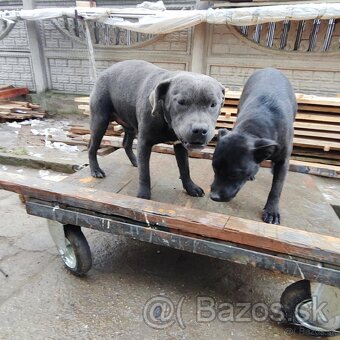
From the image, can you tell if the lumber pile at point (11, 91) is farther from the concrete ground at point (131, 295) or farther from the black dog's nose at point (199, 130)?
the black dog's nose at point (199, 130)

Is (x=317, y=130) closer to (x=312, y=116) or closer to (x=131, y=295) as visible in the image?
(x=312, y=116)

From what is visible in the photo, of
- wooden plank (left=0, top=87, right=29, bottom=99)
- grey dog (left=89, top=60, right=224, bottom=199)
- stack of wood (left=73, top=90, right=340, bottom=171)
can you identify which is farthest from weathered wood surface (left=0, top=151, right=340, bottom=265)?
wooden plank (left=0, top=87, right=29, bottom=99)

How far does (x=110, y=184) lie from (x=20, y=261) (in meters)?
1.13

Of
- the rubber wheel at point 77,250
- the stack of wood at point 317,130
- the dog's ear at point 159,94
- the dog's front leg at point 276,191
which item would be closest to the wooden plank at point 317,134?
the stack of wood at point 317,130

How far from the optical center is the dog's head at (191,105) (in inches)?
76.5

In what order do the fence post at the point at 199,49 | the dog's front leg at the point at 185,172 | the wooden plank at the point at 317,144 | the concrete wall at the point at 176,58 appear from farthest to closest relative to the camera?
the fence post at the point at 199,49
the concrete wall at the point at 176,58
the wooden plank at the point at 317,144
the dog's front leg at the point at 185,172

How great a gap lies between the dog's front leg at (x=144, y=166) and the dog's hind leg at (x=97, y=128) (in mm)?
649

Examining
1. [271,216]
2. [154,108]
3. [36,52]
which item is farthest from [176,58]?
[271,216]

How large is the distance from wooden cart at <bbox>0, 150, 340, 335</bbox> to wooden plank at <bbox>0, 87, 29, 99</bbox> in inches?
288

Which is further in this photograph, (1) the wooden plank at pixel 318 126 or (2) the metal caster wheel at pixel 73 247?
(1) the wooden plank at pixel 318 126

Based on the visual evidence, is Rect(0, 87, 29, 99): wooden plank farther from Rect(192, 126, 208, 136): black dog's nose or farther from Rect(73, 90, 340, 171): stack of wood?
Rect(192, 126, 208, 136): black dog's nose

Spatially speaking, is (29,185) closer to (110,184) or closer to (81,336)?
(110,184)

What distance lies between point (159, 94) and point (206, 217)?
926 mm

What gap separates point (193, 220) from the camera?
198 centimetres
